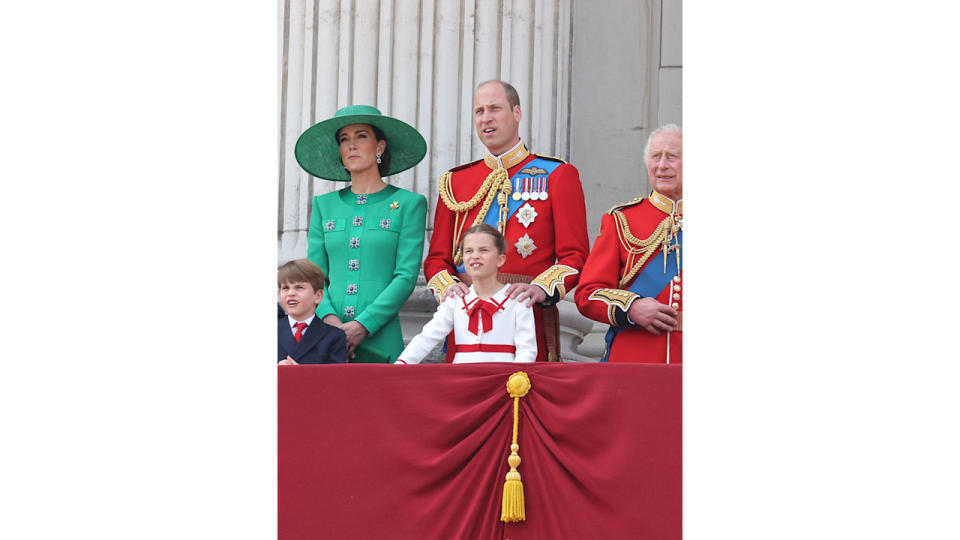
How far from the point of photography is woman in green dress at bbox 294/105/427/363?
5352mm

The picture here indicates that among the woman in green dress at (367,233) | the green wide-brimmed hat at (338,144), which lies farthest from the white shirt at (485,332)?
the green wide-brimmed hat at (338,144)

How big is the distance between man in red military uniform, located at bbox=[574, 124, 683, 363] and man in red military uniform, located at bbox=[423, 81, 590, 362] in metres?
0.15

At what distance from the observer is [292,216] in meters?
6.70

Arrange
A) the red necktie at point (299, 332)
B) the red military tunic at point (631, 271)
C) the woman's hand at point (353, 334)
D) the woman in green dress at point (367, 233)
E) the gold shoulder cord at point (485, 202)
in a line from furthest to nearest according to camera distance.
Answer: the gold shoulder cord at point (485, 202) < the woman in green dress at point (367, 233) < the woman's hand at point (353, 334) < the red necktie at point (299, 332) < the red military tunic at point (631, 271)

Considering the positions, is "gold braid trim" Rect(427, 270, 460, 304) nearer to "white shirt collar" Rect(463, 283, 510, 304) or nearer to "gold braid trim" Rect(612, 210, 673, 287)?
"white shirt collar" Rect(463, 283, 510, 304)

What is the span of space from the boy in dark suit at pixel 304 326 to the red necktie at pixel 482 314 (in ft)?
1.69

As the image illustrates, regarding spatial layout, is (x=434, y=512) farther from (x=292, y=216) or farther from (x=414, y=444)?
(x=292, y=216)

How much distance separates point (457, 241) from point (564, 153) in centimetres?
155

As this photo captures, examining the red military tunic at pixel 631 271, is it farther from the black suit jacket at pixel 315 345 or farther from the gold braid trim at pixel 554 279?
the black suit jacket at pixel 315 345

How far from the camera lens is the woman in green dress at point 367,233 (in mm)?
5352

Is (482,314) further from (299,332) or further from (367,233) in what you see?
(367,233)

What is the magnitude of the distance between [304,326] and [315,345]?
0.43 ft

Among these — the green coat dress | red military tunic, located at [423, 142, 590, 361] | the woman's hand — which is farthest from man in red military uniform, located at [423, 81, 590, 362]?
the woman's hand

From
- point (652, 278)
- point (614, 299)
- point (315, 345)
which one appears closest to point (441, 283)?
point (315, 345)
